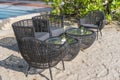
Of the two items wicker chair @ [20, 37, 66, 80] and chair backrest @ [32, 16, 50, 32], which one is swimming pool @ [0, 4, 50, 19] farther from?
wicker chair @ [20, 37, 66, 80]

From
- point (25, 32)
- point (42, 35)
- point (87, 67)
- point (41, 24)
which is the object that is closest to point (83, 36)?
point (87, 67)

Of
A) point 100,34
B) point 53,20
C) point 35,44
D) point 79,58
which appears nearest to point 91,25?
point 100,34

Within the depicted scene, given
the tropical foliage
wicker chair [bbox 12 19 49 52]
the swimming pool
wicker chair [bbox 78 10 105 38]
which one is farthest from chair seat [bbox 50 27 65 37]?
the swimming pool

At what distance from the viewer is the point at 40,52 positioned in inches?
184

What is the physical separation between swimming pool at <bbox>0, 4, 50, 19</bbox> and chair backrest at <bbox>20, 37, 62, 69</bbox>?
6.32 metres

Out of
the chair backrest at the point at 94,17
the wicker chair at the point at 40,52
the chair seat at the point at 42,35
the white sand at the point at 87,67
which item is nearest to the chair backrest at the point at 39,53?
the wicker chair at the point at 40,52

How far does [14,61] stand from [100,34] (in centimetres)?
327

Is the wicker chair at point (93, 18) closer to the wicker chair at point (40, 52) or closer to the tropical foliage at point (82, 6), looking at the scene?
the tropical foliage at point (82, 6)

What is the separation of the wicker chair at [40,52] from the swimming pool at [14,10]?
249 inches

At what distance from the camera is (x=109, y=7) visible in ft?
30.4

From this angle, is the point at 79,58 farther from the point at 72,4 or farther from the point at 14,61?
the point at 72,4

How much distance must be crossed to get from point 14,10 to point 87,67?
7548 mm

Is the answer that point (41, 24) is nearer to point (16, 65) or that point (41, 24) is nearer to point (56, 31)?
point (56, 31)

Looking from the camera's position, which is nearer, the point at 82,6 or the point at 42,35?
the point at 42,35
